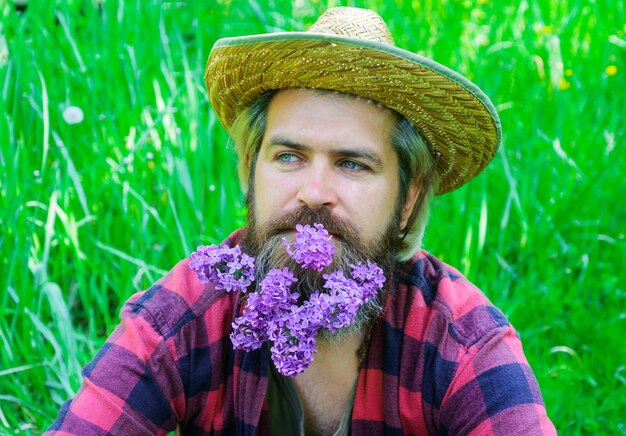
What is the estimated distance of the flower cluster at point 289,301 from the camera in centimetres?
204

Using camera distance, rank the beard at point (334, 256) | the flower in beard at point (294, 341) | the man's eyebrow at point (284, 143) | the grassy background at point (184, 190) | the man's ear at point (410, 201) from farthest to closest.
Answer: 1. the grassy background at point (184, 190)
2. the man's ear at point (410, 201)
3. the man's eyebrow at point (284, 143)
4. the beard at point (334, 256)
5. the flower in beard at point (294, 341)

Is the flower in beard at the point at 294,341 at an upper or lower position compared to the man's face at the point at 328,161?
lower

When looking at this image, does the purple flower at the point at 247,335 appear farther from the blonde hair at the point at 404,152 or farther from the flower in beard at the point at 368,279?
the blonde hair at the point at 404,152

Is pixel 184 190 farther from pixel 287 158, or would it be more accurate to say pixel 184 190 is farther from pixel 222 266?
pixel 222 266

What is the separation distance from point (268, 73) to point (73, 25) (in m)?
1.97

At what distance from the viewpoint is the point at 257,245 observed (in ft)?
7.77

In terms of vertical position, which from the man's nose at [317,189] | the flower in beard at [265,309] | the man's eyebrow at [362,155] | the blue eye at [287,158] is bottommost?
the flower in beard at [265,309]

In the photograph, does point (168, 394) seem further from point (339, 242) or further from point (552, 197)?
point (552, 197)

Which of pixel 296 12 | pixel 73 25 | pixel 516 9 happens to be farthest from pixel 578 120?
pixel 73 25

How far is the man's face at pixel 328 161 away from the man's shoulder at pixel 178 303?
272mm

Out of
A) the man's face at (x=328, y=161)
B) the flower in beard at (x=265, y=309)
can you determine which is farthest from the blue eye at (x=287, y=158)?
the flower in beard at (x=265, y=309)

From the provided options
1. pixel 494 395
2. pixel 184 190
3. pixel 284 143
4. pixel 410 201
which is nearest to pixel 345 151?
pixel 284 143

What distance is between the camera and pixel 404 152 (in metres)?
2.50

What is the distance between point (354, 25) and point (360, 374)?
1.06 m
